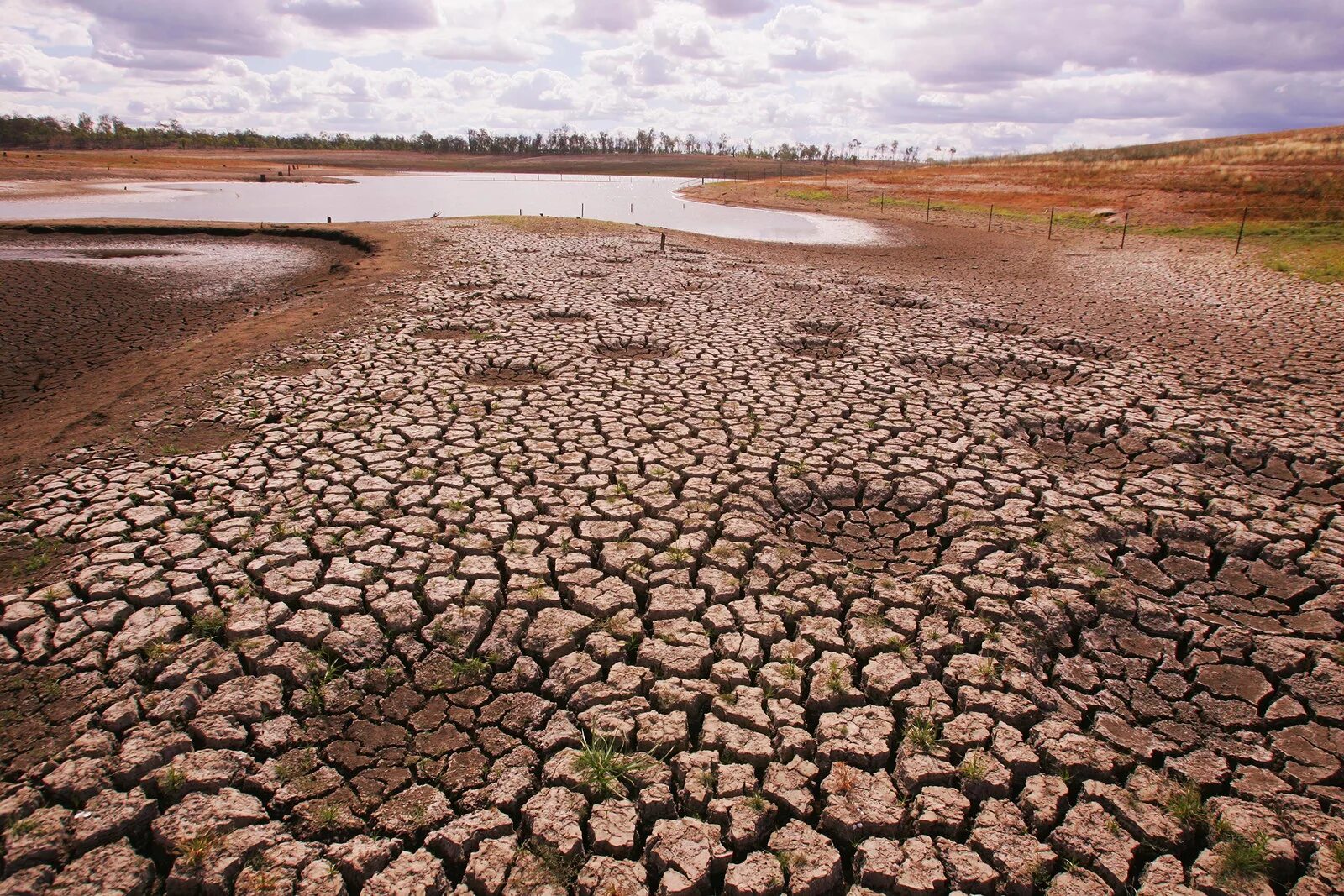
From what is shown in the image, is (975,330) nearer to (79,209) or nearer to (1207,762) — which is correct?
(1207,762)

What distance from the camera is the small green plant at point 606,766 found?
275 centimetres

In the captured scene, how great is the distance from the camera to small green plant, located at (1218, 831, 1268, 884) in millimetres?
2478

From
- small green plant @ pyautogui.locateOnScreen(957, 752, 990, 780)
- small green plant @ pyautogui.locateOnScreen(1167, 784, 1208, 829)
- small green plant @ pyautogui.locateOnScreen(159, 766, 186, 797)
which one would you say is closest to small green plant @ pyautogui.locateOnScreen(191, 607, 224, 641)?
small green plant @ pyautogui.locateOnScreen(159, 766, 186, 797)

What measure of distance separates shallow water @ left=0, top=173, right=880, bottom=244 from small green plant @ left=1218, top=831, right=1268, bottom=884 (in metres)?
20.5

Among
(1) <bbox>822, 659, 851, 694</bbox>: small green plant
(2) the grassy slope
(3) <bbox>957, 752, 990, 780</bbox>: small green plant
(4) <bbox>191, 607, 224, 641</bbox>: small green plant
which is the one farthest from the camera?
(2) the grassy slope

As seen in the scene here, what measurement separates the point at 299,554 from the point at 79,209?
31590 millimetres

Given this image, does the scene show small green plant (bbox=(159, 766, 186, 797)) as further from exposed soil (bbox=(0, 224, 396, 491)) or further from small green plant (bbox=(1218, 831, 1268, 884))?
small green plant (bbox=(1218, 831, 1268, 884))

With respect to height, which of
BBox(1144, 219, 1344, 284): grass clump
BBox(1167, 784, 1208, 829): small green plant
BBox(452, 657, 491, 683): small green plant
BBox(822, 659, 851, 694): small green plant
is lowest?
BBox(1167, 784, 1208, 829): small green plant

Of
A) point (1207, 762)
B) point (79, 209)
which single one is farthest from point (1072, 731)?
point (79, 209)

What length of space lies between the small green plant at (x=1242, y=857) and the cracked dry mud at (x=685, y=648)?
0.04 ft

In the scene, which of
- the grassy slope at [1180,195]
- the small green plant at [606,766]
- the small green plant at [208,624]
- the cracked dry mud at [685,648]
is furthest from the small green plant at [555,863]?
the grassy slope at [1180,195]

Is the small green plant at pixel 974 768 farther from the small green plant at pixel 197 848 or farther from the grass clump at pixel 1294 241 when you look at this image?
the grass clump at pixel 1294 241

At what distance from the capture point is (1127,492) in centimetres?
521

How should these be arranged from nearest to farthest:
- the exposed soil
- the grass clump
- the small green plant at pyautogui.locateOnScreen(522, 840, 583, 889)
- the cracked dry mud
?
1. the small green plant at pyautogui.locateOnScreen(522, 840, 583, 889)
2. the cracked dry mud
3. the exposed soil
4. the grass clump
